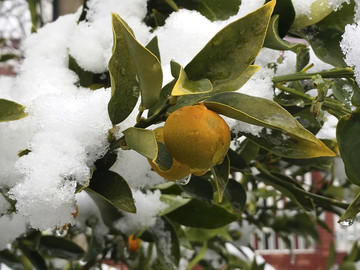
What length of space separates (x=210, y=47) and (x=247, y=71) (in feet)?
0.12

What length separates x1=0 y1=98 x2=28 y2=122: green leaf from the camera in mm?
447

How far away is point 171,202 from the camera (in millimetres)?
855

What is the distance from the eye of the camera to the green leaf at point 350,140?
0.43 metres

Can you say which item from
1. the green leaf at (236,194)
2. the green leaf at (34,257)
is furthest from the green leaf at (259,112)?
the green leaf at (34,257)

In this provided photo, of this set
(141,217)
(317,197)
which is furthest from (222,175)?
(141,217)

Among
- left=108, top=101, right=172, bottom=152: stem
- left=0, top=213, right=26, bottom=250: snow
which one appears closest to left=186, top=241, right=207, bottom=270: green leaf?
left=0, top=213, right=26, bottom=250: snow

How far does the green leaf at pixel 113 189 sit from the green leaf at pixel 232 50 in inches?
4.8

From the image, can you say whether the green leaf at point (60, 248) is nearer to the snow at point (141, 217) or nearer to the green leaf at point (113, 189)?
the snow at point (141, 217)

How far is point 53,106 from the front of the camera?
49 centimetres

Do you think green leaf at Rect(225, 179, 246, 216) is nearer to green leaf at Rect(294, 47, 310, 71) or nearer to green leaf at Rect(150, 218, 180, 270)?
green leaf at Rect(150, 218, 180, 270)

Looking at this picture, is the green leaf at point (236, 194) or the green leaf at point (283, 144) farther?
the green leaf at point (236, 194)

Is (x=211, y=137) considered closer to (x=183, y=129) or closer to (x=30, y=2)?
(x=183, y=129)

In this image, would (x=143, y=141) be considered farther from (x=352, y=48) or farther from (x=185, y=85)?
(x=352, y=48)

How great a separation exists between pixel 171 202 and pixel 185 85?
20.0 inches
